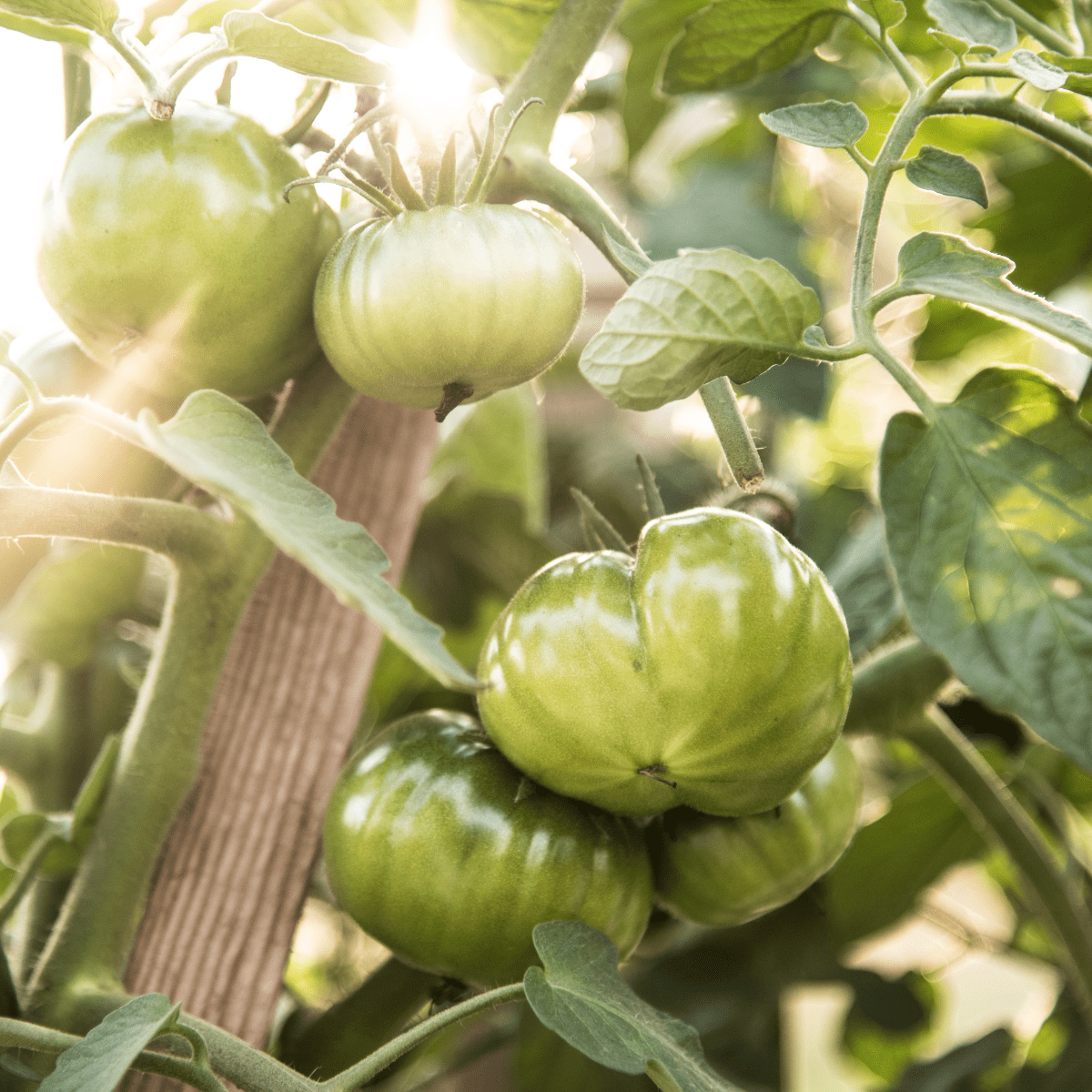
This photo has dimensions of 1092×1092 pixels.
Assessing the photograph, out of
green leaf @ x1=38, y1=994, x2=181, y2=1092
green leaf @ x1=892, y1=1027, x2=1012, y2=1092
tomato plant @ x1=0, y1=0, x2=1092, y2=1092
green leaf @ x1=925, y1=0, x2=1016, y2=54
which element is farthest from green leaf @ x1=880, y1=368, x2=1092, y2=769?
green leaf @ x1=892, y1=1027, x2=1012, y2=1092

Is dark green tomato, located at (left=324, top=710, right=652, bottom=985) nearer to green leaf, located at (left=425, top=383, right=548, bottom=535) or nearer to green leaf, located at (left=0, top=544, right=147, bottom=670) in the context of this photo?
green leaf, located at (left=0, top=544, right=147, bottom=670)

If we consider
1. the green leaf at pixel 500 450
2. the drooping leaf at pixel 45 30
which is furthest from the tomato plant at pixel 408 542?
the green leaf at pixel 500 450

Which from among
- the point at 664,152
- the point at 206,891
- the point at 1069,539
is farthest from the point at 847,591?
the point at 664,152

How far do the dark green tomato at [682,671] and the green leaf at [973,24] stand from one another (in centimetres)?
18

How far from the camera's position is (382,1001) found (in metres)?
0.45

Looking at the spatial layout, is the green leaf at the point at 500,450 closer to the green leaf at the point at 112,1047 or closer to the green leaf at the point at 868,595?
the green leaf at the point at 868,595

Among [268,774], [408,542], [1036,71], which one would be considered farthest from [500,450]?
[1036,71]

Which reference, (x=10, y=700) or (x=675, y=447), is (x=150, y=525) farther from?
(x=675, y=447)

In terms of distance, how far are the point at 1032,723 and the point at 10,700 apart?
58 centimetres

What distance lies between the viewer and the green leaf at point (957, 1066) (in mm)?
678

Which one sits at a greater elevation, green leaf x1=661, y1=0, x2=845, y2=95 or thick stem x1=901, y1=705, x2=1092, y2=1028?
green leaf x1=661, y1=0, x2=845, y2=95

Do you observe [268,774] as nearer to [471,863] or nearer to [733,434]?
[471,863]

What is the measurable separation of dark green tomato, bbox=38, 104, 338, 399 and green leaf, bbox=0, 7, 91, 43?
42 millimetres

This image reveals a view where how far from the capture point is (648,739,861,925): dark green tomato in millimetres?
376
